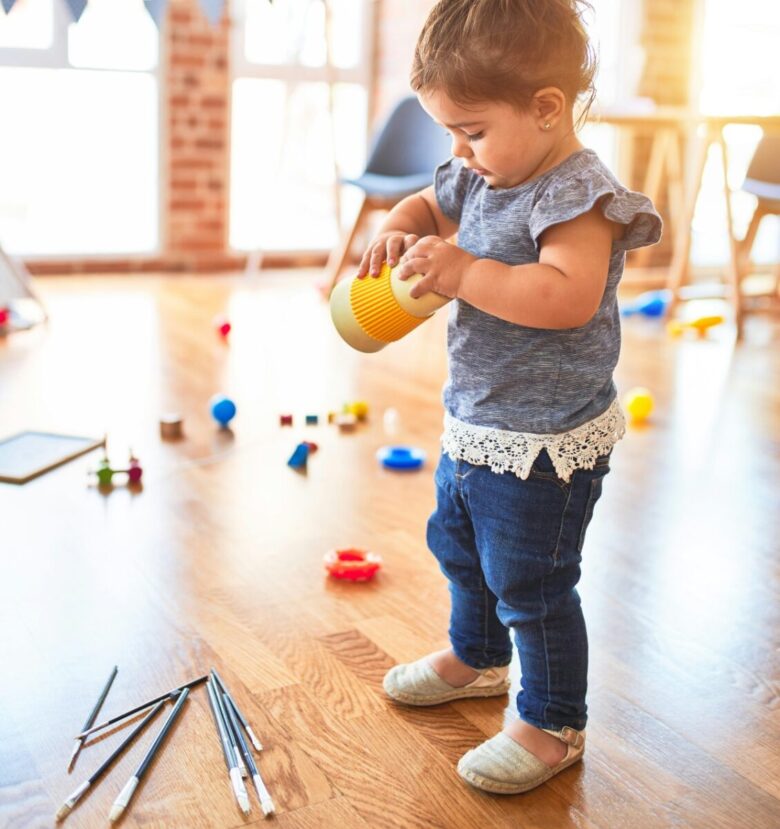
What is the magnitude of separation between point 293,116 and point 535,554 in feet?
Result: 13.8

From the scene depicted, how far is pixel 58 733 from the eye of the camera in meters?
1.21

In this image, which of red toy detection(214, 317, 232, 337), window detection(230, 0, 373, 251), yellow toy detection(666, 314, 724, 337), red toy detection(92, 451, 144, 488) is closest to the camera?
red toy detection(92, 451, 144, 488)

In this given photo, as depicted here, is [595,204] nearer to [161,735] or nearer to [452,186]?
[452,186]

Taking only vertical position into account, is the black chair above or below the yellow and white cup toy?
below

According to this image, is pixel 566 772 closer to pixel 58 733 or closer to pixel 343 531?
pixel 58 733

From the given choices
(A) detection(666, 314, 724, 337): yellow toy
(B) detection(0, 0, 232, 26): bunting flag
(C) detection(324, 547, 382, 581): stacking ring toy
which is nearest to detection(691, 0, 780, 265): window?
(A) detection(666, 314, 724, 337): yellow toy

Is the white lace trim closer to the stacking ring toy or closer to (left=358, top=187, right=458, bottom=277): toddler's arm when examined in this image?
(left=358, top=187, right=458, bottom=277): toddler's arm

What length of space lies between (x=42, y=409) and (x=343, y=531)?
98 centimetres

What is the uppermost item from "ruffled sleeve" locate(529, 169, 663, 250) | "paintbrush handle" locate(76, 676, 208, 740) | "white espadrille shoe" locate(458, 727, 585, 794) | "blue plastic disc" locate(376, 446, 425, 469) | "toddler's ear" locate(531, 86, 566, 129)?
"toddler's ear" locate(531, 86, 566, 129)

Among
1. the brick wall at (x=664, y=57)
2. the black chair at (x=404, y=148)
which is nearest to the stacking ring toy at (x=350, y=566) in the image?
the black chair at (x=404, y=148)

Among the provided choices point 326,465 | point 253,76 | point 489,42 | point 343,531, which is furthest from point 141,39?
point 489,42

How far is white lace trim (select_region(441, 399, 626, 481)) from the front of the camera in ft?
3.68

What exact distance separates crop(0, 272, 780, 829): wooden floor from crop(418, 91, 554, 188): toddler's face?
2.13ft

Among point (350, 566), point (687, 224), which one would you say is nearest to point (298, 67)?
point (687, 224)
